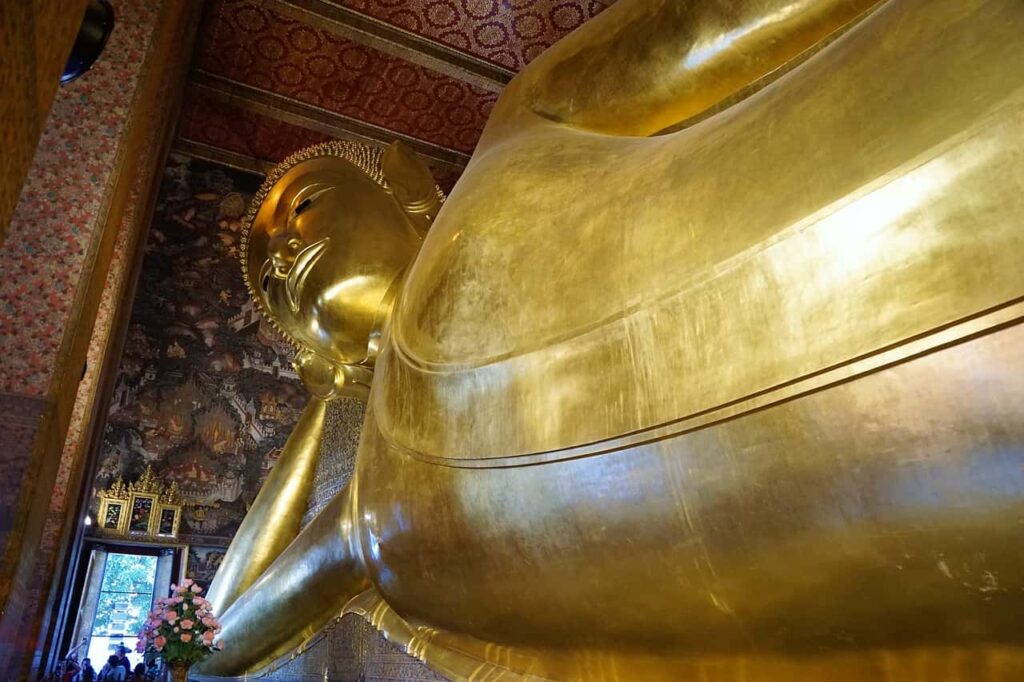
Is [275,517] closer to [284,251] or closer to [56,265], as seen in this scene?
[284,251]

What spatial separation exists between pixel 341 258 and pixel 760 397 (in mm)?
1443

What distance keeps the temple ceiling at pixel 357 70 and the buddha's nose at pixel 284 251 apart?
360cm

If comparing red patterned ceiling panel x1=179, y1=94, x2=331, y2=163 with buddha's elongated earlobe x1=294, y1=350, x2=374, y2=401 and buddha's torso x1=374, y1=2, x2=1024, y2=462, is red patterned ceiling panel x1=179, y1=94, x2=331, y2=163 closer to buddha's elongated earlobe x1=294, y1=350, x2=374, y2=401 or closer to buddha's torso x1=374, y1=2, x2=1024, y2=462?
buddha's elongated earlobe x1=294, y1=350, x2=374, y2=401

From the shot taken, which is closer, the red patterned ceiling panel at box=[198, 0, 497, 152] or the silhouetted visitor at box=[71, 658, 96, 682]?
the silhouetted visitor at box=[71, 658, 96, 682]

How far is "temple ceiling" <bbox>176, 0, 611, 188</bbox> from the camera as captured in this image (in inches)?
205

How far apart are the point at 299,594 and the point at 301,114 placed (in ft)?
16.5

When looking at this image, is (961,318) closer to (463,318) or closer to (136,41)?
(463,318)

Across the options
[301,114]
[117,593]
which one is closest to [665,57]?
[301,114]

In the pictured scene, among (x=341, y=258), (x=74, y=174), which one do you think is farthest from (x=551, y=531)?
(x=74, y=174)

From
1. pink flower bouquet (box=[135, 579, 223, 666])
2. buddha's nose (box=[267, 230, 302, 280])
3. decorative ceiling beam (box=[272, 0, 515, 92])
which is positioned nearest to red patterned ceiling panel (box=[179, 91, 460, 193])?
decorative ceiling beam (box=[272, 0, 515, 92])

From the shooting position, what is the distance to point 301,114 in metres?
6.04

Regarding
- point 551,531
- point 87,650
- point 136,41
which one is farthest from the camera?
point 87,650

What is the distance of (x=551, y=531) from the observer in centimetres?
109

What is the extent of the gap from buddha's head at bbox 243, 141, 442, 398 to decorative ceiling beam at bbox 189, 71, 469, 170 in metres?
4.02
